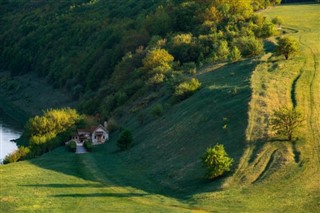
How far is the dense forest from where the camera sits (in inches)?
3063

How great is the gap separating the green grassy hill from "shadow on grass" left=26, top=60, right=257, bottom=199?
0.09m

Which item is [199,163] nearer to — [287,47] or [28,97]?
[287,47]

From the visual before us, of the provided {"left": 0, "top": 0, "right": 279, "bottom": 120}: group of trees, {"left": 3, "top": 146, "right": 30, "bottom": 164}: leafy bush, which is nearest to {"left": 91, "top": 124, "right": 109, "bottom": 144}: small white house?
{"left": 3, "top": 146, "right": 30, "bottom": 164}: leafy bush

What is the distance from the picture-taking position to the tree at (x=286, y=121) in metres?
46.2

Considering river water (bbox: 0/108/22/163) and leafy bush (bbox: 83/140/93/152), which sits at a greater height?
leafy bush (bbox: 83/140/93/152)

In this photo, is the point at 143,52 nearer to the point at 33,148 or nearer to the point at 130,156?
the point at 33,148

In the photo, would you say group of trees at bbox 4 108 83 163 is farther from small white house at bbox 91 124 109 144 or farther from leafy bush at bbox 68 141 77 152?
small white house at bbox 91 124 109 144

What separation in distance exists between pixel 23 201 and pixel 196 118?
19756 millimetres

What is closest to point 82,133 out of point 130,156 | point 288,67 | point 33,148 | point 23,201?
point 33,148

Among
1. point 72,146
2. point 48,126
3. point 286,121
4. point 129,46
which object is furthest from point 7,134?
point 286,121

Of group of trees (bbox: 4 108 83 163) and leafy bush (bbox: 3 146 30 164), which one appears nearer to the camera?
leafy bush (bbox: 3 146 30 164)

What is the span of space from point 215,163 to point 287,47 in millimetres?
26856

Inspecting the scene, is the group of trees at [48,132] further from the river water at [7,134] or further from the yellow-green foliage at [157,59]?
the yellow-green foliage at [157,59]

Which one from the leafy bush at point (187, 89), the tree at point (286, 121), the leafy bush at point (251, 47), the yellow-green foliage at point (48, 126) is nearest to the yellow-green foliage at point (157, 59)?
the leafy bush at point (251, 47)
